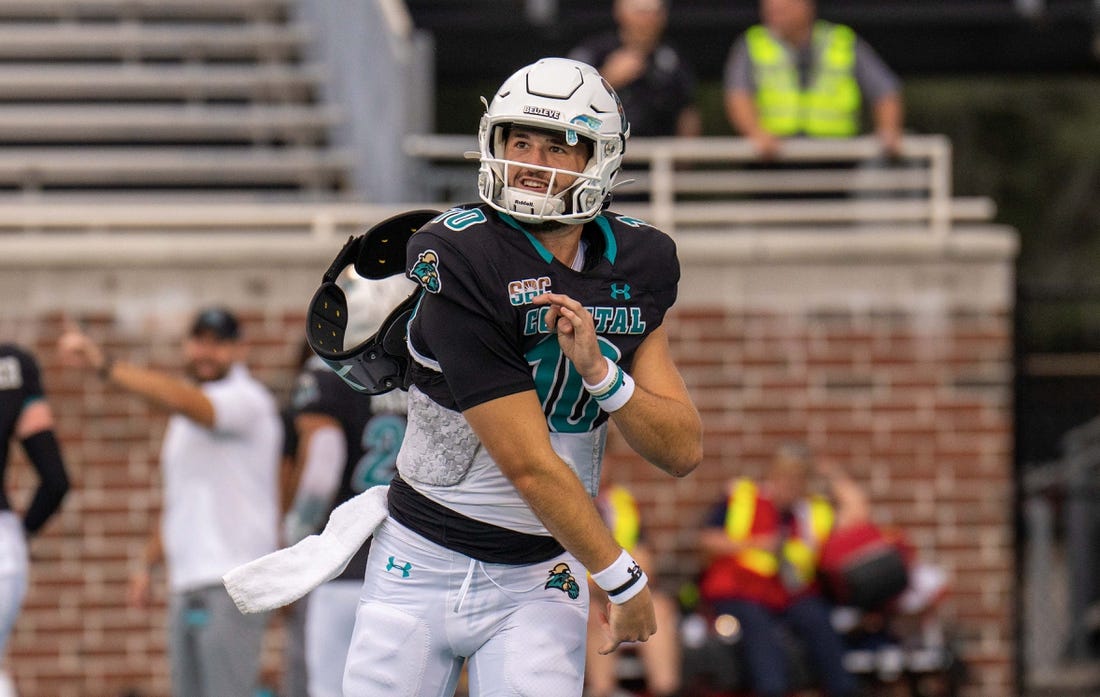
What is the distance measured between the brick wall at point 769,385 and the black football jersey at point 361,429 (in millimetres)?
3619

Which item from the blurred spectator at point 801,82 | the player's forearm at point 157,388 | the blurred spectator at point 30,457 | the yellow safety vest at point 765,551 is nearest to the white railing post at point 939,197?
the blurred spectator at point 801,82

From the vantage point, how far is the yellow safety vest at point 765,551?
32.7 feet

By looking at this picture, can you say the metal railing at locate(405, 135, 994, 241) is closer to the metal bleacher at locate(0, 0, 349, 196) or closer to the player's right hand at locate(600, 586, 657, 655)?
the metal bleacher at locate(0, 0, 349, 196)

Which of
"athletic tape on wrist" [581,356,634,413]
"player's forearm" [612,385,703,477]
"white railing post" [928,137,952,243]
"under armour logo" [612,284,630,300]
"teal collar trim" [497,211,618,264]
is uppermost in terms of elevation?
"white railing post" [928,137,952,243]

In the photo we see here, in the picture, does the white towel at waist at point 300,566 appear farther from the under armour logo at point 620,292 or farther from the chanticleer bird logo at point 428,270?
the under armour logo at point 620,292

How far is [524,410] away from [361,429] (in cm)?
284

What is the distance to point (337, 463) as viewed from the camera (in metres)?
6.95

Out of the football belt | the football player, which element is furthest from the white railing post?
the football player

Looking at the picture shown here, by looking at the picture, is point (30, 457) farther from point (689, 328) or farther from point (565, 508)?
point (689, 328)

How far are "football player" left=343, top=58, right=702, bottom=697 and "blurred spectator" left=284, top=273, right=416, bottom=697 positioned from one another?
2285mm

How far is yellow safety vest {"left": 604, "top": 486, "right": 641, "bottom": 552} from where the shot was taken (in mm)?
9805

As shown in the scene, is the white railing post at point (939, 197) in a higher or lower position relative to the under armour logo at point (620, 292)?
higher

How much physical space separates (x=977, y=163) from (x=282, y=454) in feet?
66.2

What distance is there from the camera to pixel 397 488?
4500 millimetres
